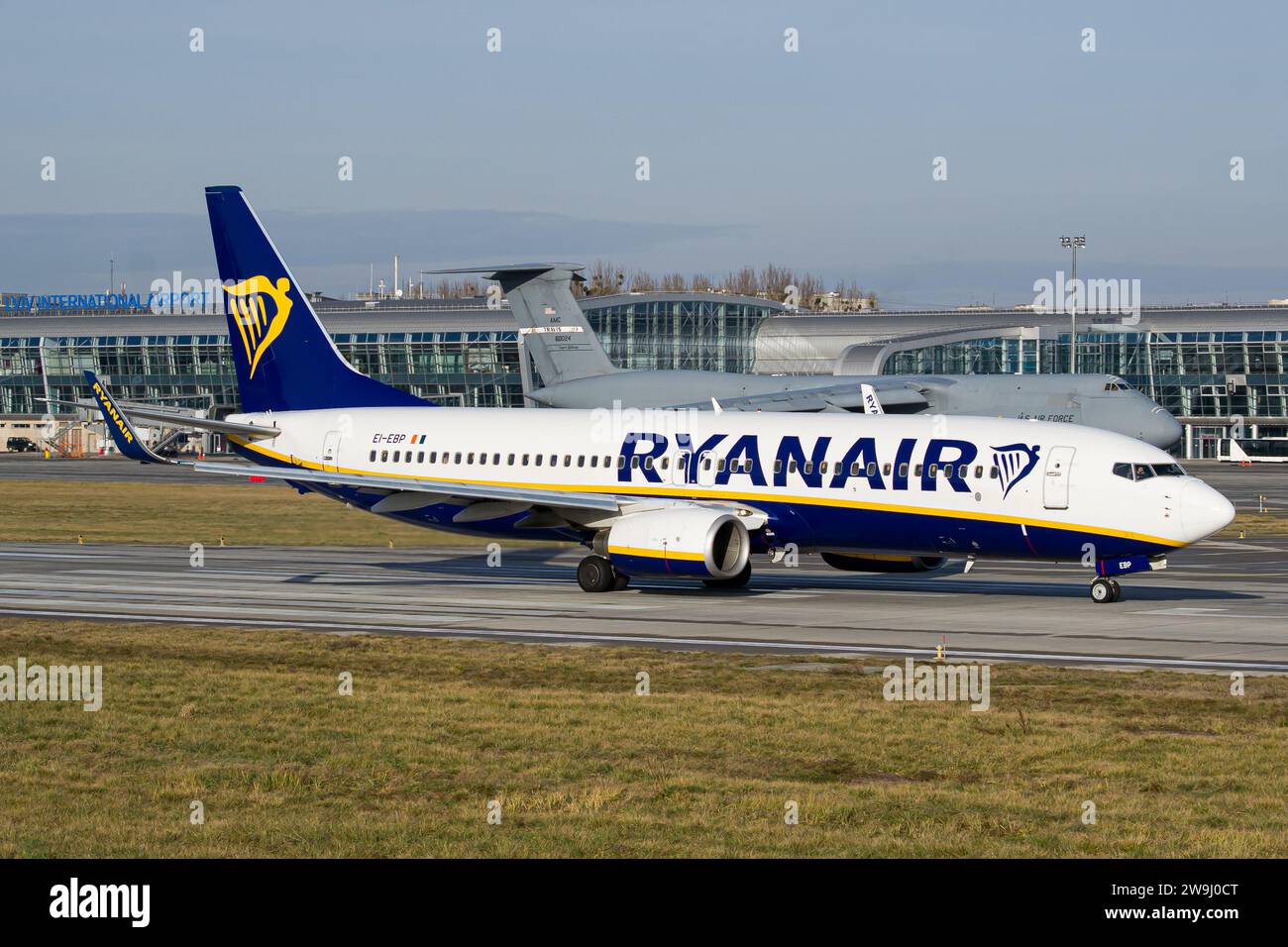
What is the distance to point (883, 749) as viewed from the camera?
695 inches

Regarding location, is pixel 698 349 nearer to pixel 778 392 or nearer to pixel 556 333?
pixel 778 392

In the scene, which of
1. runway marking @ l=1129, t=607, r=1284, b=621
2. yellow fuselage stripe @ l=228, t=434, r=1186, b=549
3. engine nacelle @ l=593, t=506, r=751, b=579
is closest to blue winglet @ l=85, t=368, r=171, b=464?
yellow fuselage stripe @ l=228, t=434, r=1186, b=549

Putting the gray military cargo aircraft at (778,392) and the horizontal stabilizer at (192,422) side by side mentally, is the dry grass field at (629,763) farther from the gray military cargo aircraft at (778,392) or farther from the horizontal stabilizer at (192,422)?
the gray military cargo aircraft at (778,392)

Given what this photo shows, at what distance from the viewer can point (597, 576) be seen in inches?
1462

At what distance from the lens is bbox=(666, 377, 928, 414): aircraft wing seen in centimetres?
7950

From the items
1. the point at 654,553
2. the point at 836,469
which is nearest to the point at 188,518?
the point at 654,553

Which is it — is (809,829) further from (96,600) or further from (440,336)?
(440,336)

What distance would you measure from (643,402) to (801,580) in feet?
139

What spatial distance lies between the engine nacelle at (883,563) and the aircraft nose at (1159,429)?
4085 centimetres

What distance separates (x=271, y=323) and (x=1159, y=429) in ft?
158

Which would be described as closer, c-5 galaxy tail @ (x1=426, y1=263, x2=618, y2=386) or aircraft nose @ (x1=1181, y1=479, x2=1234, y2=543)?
aircraft nose @ (x1=1181, y1=479, x2=1234, y2=543)

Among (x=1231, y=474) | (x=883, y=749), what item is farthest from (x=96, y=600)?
(x=1231, y=474)

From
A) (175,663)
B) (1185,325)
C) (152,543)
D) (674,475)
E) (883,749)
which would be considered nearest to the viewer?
(883,749)

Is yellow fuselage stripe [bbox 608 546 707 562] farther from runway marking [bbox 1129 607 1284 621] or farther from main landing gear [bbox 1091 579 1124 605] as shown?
runway marking [bbox 1129 607 1284 621]
